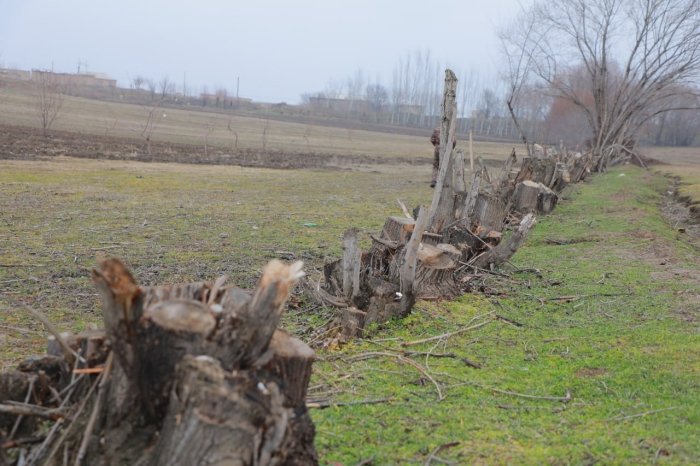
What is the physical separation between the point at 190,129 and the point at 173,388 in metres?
45.7

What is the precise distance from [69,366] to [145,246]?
6.82 m

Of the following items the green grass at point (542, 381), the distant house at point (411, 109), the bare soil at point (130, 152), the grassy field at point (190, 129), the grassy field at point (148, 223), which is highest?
the distant house at point (411, 109)

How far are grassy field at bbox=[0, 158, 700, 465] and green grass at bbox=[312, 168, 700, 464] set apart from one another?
0.02 m

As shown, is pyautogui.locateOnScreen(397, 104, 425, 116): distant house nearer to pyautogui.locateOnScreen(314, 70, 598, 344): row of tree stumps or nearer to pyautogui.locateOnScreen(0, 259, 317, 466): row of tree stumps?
pyautogui.locateOnScreen(314, 70, 598, 344): row of tree stumps

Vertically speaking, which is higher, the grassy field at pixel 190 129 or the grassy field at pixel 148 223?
the grassy field at pixel 190 129

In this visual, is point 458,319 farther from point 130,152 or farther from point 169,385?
point 130,152

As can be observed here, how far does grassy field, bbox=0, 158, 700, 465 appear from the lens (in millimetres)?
4012

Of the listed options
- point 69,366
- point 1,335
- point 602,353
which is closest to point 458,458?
point 69,366

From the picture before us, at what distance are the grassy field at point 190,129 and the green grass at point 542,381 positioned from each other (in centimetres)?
2705

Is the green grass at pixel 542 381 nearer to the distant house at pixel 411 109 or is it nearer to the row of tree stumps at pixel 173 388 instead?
the row of tree stumps at pixel 173 388

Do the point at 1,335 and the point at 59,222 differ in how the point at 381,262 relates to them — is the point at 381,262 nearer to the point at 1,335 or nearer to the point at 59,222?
the point at 1,335

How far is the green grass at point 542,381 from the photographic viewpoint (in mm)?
3844

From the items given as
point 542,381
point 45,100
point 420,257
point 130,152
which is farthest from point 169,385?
point 45,100

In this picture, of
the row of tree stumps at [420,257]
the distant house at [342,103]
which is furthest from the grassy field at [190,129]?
the distant house at [342,103]
